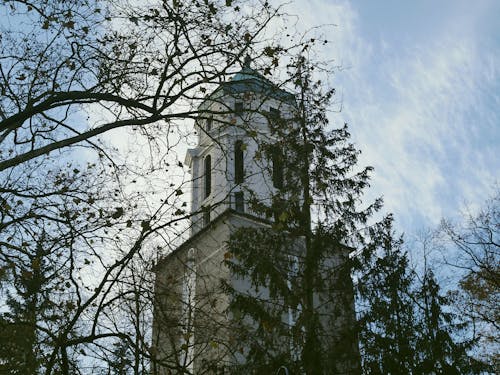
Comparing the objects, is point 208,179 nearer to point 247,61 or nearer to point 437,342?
point 437,342

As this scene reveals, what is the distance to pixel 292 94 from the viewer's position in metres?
9.75

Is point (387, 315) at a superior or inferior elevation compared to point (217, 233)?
inferior

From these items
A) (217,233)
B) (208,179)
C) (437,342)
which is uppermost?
(208,179)

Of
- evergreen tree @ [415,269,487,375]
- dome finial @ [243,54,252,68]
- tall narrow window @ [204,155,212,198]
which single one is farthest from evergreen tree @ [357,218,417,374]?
tall narrow window @ [204,155,212,198]

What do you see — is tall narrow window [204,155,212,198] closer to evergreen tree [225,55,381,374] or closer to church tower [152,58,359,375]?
church tower [152,58,359,375]

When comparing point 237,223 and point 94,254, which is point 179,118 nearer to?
point 94,254

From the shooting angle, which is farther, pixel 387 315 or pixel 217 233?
pixel 217 233

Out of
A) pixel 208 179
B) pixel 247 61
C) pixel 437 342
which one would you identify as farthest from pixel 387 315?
pixel 208 179

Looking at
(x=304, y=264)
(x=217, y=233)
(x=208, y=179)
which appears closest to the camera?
(x=304, y=264)

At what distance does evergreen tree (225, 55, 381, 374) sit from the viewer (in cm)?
1504

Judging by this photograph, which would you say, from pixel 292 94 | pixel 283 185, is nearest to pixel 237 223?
pixel 283 185

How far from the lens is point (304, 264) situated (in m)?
16.4

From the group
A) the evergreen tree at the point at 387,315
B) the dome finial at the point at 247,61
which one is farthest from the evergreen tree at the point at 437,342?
the dome finial at the point at 247,61

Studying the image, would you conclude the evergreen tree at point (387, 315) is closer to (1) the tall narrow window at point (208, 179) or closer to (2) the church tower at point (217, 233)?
(2) the church tower at point (217, 233)
